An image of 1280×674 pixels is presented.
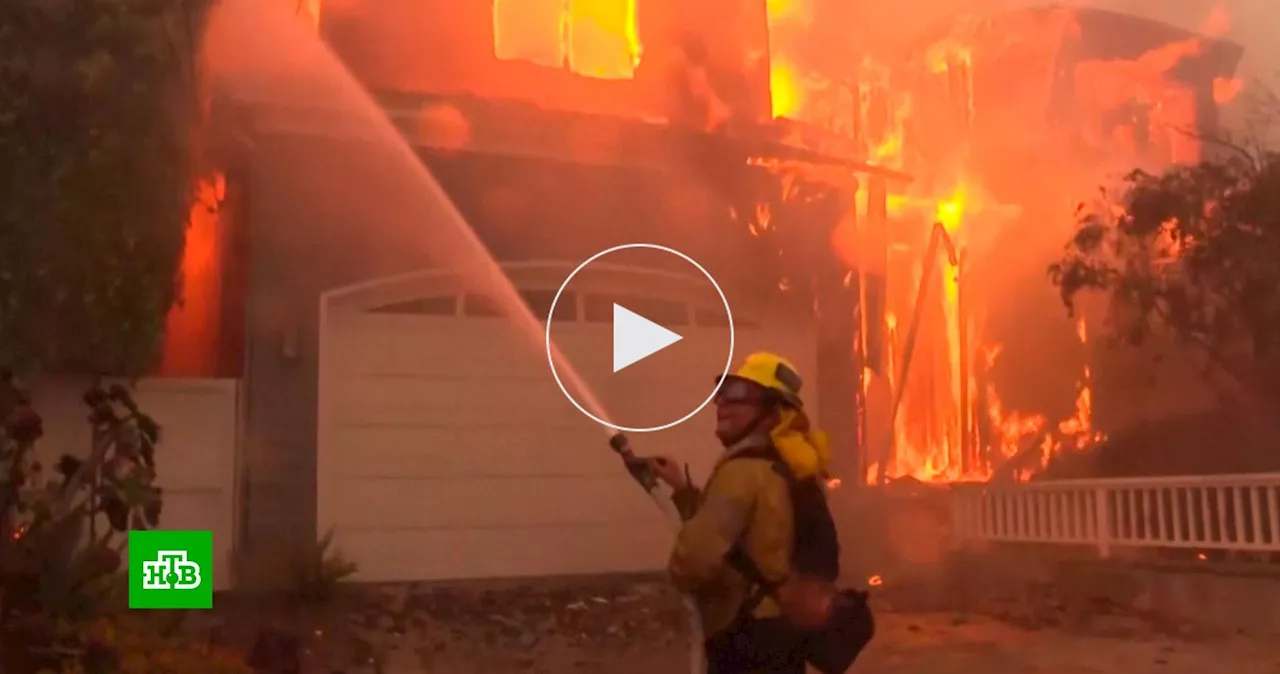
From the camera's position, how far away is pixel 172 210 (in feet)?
19.6

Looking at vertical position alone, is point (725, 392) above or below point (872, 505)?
above

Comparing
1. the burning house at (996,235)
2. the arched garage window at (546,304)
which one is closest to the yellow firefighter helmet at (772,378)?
the arched garage window at (546,304)

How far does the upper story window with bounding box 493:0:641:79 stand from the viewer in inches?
368

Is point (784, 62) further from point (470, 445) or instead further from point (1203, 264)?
point (470, 445)

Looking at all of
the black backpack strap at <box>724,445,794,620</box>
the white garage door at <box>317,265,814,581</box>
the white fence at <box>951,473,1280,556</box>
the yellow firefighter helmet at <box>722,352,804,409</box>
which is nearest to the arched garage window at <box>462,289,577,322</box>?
the white garage door at <box>317,265,814,581</box>

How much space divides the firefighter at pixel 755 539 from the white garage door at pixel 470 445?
4184 millimetres

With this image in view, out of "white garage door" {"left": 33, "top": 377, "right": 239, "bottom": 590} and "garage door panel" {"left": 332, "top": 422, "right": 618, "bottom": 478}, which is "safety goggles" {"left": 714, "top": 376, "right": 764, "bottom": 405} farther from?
"white garage door" {"left": 33, "top": 377, "right": 239, "bottom": 590}

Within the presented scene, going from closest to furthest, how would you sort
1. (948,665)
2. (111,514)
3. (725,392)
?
(725,392) < (111,514) < (948,665)

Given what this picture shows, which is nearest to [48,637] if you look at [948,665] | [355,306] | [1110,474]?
[355,306]

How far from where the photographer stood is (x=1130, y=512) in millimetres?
7348

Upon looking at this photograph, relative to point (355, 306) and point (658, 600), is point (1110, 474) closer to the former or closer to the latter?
point (658, 600)

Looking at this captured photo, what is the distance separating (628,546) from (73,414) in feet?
11.4

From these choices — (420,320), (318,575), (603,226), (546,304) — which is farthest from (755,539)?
(603,226)

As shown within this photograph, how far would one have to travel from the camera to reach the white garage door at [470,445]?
6.73 m
